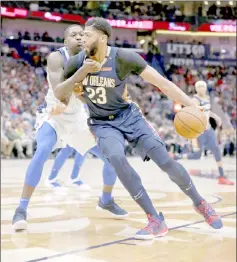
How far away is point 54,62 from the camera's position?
2.69m

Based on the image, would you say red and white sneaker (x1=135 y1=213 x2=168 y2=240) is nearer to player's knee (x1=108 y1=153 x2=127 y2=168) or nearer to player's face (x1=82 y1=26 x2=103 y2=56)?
player's knee (x1=108 y1=153 x2=127 y2=168)

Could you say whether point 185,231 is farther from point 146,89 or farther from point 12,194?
point 146,89

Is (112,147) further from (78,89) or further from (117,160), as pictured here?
(78,89)

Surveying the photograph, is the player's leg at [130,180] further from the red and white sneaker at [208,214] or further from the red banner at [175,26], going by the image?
the red banner at [175,26]

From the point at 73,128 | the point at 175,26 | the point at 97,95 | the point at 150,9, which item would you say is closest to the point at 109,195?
the point at 73,128

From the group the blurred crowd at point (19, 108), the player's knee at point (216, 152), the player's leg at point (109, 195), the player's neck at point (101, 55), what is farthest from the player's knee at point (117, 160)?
the player's knee at point (216, 152)

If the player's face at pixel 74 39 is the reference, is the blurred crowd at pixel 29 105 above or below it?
below

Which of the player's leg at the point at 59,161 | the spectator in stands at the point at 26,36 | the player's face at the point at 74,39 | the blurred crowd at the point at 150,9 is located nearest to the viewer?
the player's face at the point at 74,39

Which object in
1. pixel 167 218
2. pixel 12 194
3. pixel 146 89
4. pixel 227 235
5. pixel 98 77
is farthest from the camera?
pixel 146 89

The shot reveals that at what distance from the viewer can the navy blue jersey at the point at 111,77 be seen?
8.45 ft

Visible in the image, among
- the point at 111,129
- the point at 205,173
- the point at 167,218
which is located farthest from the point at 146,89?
the point at 111,129

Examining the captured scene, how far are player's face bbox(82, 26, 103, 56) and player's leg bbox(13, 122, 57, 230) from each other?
41.5 inches

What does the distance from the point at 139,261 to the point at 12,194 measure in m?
2.99

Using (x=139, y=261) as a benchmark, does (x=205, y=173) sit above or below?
below
